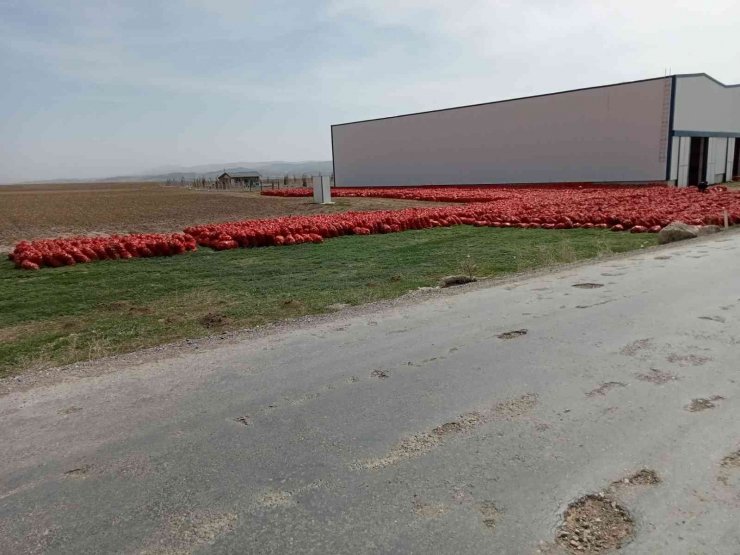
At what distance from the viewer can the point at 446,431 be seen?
3939 millimetres

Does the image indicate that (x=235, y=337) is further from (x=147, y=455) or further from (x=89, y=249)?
(x=89, y=249)

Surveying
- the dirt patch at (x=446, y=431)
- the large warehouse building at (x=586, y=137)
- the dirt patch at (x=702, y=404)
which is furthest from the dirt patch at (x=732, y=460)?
the large warehouse building at (x=586, y=137)

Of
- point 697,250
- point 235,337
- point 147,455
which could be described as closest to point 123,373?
point 235,337

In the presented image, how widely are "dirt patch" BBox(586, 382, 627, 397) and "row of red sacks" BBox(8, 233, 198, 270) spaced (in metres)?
11.9

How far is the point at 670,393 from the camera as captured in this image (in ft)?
14.5

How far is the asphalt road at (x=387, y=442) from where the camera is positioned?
2.91 meters

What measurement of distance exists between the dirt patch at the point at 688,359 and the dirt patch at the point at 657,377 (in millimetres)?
334

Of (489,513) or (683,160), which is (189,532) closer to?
(489,513)

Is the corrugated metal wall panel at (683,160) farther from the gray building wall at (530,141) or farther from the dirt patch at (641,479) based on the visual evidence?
the dirt patch at (641,479)

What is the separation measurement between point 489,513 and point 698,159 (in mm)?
42924

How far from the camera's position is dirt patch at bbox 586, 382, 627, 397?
4.47 meters

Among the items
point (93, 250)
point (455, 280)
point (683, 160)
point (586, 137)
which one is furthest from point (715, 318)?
point (586, 137)

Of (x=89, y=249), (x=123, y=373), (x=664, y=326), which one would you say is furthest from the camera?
(x=89, y=249)

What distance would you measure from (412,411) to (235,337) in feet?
10.00
